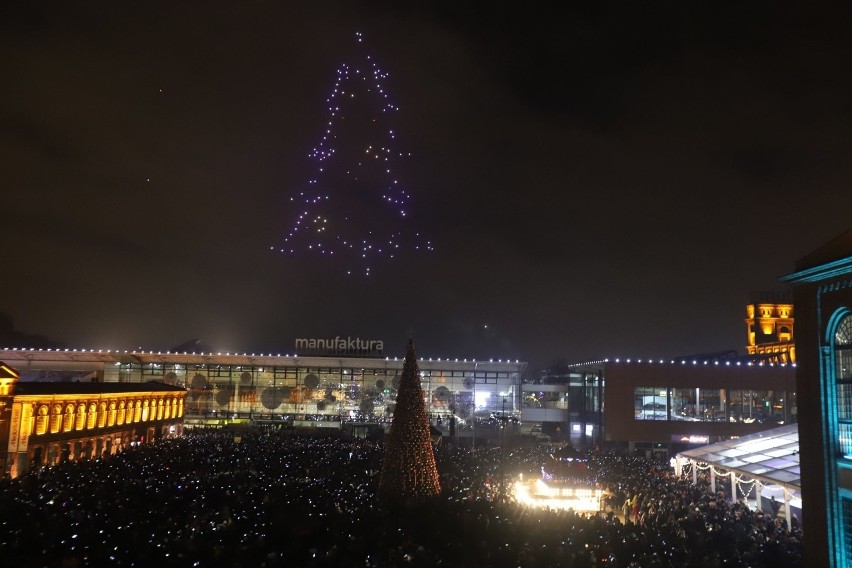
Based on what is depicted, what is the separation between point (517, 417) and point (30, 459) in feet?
120

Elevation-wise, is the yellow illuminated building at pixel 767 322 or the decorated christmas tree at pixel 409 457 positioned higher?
the yellow illuminated building at pixel 767 322

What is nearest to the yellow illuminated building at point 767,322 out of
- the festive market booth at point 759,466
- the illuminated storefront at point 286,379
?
the illuminated storefront at point 286,379

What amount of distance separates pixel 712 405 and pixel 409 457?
32635mm

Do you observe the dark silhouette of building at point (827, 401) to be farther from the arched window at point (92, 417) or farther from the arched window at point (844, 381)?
the arched window at point (92, 417)

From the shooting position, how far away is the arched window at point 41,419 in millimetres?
34438

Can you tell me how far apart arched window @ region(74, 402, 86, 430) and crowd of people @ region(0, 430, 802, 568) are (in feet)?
49.1

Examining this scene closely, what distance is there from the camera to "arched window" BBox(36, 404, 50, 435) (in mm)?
34438

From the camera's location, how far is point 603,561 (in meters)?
15.4

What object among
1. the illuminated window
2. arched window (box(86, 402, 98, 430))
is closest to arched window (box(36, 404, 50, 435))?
arched window (box(86, 402, 98, 430))

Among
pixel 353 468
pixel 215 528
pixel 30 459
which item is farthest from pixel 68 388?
pixel 215 528

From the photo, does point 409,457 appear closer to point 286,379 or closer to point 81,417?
point 81,417

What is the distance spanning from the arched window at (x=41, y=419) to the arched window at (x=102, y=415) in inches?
272

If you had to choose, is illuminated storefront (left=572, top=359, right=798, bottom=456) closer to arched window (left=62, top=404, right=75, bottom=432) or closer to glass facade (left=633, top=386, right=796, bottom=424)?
glass facade (left=633, top=386, right=796, bottom=424)

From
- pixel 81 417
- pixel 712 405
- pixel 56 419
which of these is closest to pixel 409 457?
pixel 56 419
